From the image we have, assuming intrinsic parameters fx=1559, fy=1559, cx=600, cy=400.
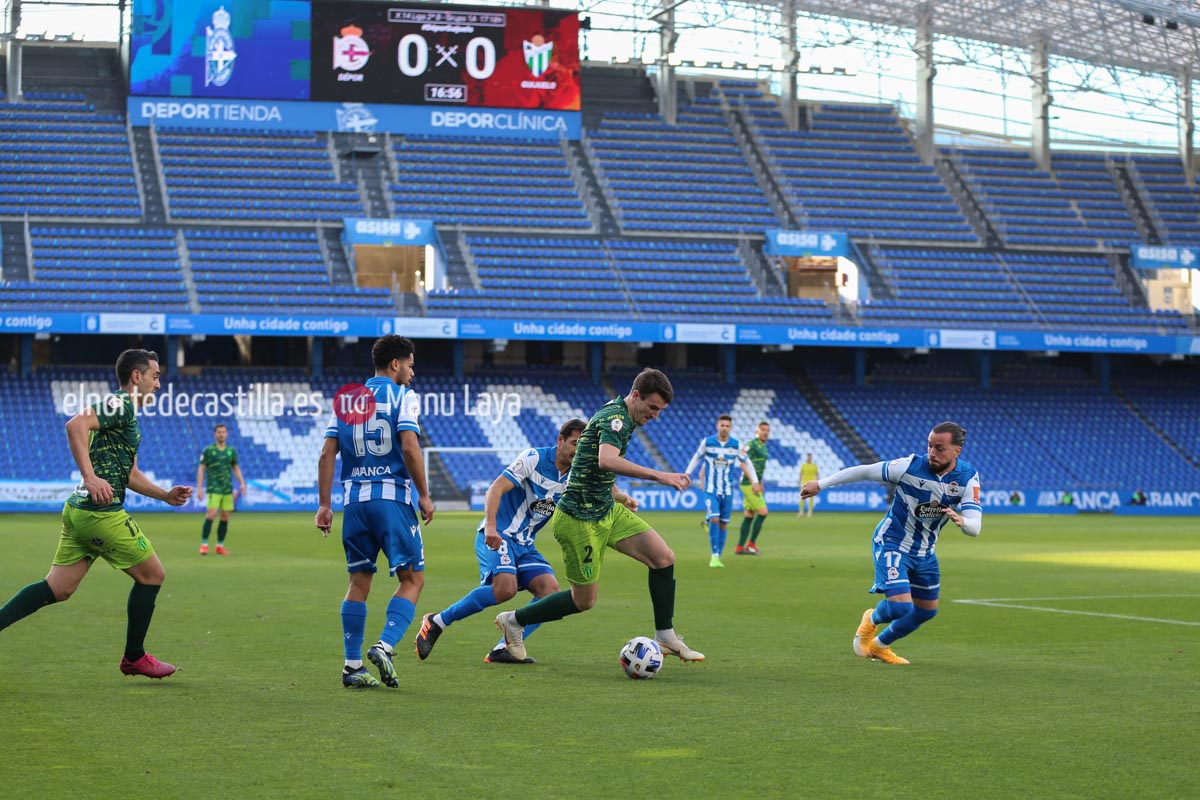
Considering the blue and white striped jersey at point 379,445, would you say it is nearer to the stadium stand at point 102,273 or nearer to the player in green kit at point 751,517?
the player in green kit at point 751,517

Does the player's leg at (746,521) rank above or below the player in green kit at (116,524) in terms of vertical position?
below

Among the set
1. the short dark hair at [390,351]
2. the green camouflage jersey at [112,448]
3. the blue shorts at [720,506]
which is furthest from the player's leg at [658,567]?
the blue shorts at [720,506]

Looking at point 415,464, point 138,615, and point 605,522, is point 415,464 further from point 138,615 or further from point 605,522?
point 138,615

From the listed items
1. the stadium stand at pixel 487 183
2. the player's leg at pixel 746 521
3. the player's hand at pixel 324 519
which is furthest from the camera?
the stadium stand at pixel 487 183

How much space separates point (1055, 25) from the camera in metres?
56.2

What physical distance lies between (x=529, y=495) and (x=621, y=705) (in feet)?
9.22

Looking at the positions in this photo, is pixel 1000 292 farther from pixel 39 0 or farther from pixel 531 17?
pixel 39 0

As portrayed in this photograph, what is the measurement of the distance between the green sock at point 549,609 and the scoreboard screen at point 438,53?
44955mm

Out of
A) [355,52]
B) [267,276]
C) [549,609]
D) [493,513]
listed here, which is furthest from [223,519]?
[355,52]

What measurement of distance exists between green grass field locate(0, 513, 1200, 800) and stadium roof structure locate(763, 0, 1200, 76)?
4040 cm

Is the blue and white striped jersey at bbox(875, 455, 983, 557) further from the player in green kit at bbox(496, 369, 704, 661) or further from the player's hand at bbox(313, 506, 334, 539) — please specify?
the player's hand at bbox(313, 506, 334, 539)

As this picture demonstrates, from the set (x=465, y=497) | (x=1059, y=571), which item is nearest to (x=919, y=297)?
(x=465, y=497)

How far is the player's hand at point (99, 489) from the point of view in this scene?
9453 millimetres

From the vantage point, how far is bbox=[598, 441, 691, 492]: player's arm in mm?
9703
